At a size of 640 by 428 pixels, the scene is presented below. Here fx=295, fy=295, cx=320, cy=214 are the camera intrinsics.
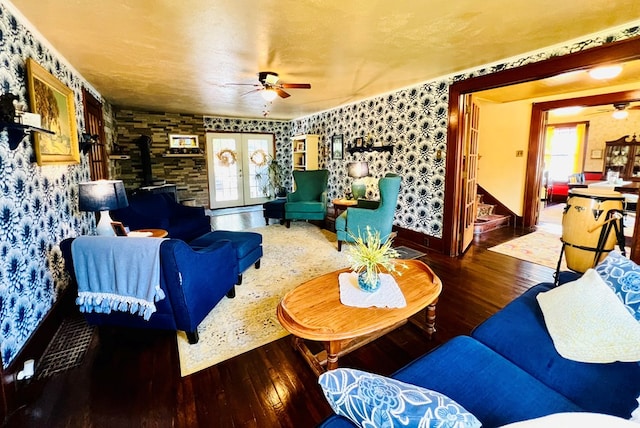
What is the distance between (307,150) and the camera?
22.7ft

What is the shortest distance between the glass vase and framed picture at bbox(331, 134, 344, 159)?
15.0 feet

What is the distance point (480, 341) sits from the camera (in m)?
1.49

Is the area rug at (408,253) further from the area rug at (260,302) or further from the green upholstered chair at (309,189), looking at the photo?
the green upholstered chair at (309,189)

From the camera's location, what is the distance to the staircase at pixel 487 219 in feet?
17.1

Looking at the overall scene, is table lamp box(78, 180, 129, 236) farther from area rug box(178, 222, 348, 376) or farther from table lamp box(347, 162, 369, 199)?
table lamp box(347, 162, 369, 199)

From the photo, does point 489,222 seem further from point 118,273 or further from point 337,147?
point 118,273

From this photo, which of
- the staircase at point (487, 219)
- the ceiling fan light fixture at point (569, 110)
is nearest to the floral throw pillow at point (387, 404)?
the staircase at point (487, 219)

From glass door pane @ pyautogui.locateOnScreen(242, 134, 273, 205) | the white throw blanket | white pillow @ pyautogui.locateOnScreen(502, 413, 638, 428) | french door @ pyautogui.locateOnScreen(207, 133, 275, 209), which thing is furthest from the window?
the white throw blanket

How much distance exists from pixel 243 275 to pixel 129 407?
1.79 m

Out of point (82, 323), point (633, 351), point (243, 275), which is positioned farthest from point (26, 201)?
point (633, 351)

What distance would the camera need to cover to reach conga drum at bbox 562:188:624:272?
2.55m

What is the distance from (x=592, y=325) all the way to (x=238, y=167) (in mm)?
7497

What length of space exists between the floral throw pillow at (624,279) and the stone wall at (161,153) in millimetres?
6655

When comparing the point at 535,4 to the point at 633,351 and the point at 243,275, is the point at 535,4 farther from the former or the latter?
the point at 243,275
